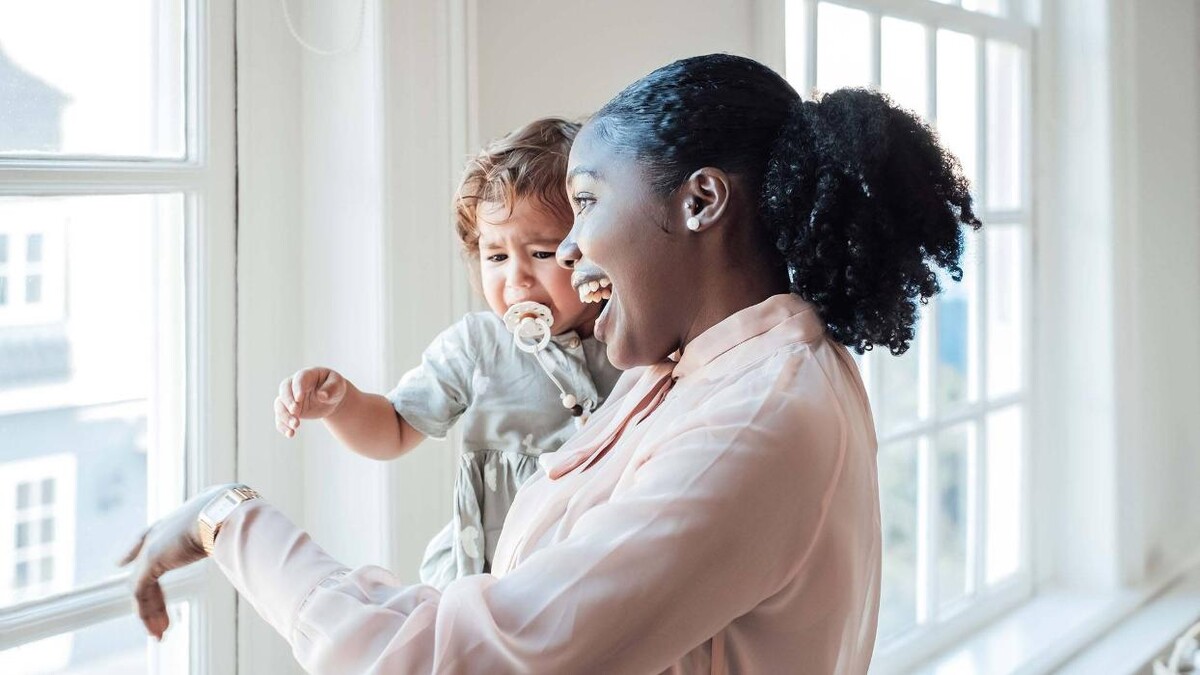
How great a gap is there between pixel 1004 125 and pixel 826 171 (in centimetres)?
210

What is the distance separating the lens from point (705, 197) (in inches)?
34.7

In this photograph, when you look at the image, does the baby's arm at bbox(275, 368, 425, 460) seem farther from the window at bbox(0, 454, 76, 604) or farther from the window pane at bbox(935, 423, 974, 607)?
the window pane at bbox(935, 423, 974, 607)

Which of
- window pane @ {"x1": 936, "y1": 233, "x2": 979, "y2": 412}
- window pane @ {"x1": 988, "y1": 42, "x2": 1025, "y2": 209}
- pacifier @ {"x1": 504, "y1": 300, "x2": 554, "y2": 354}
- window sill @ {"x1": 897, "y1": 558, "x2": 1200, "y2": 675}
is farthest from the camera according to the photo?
window pane @ {"x1": 988, "y1": 42, "x2": 1025, "y2": 209}

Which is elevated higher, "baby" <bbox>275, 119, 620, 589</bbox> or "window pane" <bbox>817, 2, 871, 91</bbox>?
"window pane" <bbox>817, 2, 871, 91</bbox>

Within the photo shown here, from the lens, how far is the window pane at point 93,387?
1173 millimetres

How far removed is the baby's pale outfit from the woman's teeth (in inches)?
10.0

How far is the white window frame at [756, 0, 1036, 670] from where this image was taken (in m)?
2.19

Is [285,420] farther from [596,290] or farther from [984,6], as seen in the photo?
[984,6]

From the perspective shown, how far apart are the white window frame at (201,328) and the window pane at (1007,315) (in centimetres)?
195

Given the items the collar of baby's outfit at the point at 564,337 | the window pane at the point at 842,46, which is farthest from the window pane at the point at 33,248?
the window pane at the point at 842,46

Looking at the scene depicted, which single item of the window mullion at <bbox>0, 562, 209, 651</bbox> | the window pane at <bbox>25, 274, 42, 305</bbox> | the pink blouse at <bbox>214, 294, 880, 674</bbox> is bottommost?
the window mullion at <bbox>0, 562, 209, 651</bbox>

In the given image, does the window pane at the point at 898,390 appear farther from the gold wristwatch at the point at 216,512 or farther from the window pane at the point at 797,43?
the gold wristwatch at the point at 216,512

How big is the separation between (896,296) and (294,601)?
1.60ft

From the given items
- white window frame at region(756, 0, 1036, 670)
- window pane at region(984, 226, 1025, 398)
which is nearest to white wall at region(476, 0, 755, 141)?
white window frame at region(756, 0, 1036, 670)
